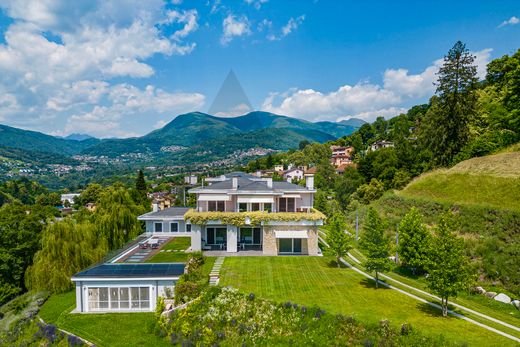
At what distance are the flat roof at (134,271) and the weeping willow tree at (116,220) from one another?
9.17 metres

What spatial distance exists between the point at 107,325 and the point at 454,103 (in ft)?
143

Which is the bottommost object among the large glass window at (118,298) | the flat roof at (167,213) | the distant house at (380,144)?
the large glass window at (118,298)

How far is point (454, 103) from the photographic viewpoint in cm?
4062

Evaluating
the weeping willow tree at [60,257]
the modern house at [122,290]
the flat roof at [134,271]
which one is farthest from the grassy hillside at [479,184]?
the weeping willow tree at [60,257]

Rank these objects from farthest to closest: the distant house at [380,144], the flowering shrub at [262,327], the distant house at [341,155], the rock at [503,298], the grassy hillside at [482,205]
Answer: the distant house at [341,155], the distant house at [380,144], the grassy hillside at [482,205], the rock at [503,298], the flowering shrub at [262,327]

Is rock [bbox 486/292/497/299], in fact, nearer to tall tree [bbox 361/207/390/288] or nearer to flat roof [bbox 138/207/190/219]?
tall tree [bbox 361/207/390/288]

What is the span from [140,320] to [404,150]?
48095 mm

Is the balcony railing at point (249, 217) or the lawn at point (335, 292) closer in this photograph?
the lawn at point (335, 292)

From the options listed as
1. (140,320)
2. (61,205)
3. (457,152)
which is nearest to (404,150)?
(457,152)

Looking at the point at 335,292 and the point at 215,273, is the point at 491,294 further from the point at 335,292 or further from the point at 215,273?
the point at 215,273

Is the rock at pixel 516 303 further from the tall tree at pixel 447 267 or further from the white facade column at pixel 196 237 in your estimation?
Answer: the white facade column at pixel 196 237

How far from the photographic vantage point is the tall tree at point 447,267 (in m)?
15.4

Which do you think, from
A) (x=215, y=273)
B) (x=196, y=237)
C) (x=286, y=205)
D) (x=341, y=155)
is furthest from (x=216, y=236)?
(x=341, y=155)

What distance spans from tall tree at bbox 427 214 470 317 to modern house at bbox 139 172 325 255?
12491 millimetres
